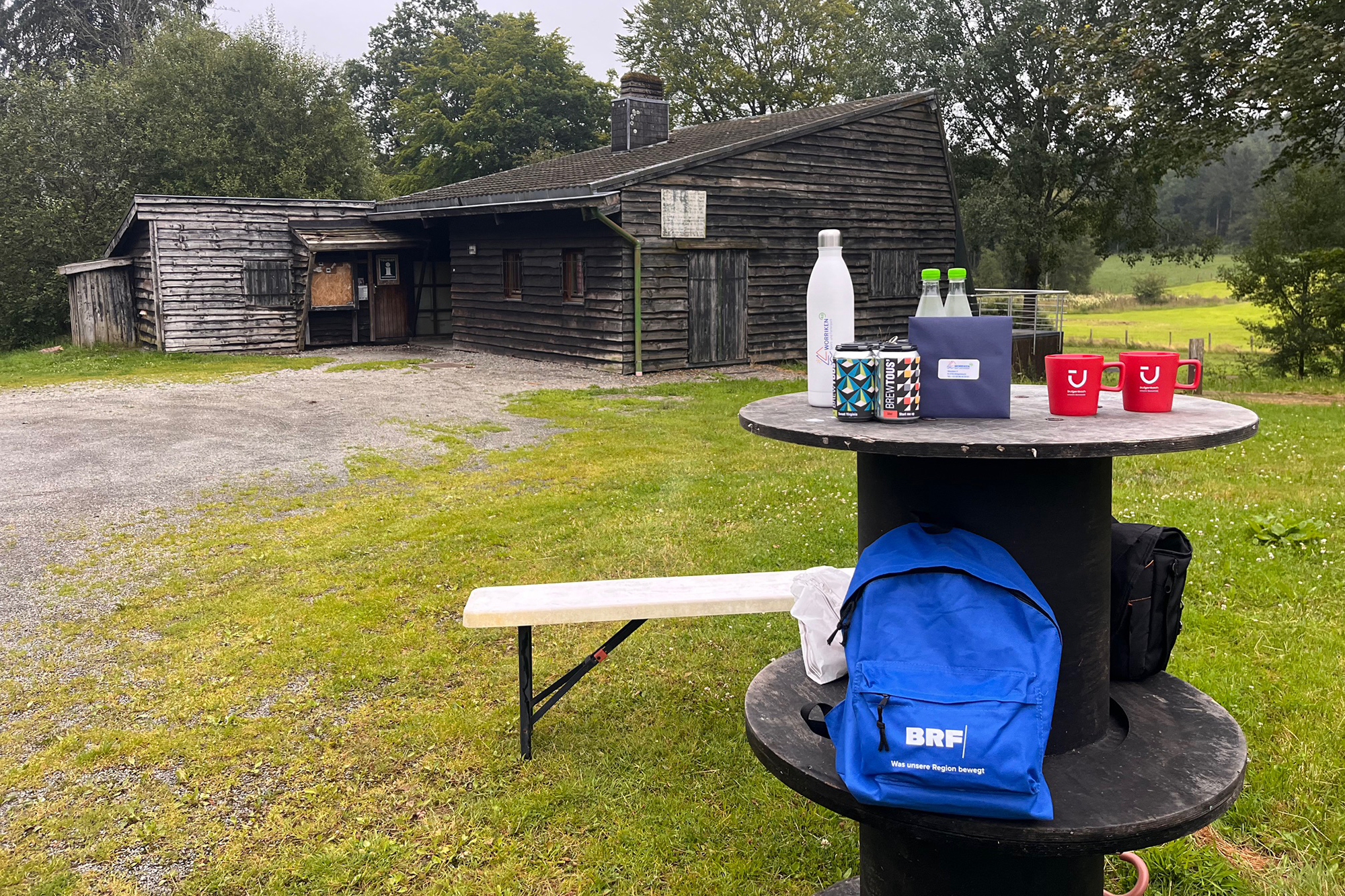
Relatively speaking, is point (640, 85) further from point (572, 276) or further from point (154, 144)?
point (154, 144)

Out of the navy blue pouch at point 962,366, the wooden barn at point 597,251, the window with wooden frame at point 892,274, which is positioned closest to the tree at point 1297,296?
the wooden barn at point 597,251

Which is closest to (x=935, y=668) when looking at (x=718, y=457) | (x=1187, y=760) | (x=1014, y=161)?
(x=1187, y=760)

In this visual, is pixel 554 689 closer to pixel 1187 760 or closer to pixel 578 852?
pixel 578 852

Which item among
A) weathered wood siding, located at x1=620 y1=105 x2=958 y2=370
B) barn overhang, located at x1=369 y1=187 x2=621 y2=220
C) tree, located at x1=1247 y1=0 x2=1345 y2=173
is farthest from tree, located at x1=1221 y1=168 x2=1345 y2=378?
barn overhang, located at x1=369 y1=187 x2=621 y2=220

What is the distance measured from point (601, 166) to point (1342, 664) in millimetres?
17241

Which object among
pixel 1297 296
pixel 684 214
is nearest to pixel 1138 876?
pixel 684 214

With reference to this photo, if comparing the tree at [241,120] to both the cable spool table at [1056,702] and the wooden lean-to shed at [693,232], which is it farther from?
the cable spool table at [1056,702]

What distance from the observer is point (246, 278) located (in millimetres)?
20484

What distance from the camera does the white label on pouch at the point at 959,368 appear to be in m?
2.47

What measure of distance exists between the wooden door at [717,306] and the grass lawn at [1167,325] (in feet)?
53.7

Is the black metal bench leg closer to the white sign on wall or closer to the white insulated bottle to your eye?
the white insulated bottle

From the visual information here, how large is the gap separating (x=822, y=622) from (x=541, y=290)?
1652 centimetres

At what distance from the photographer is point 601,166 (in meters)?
19.9

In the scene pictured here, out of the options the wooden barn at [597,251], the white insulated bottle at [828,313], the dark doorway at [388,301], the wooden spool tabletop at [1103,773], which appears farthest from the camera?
the dark doorway at [388,301]
